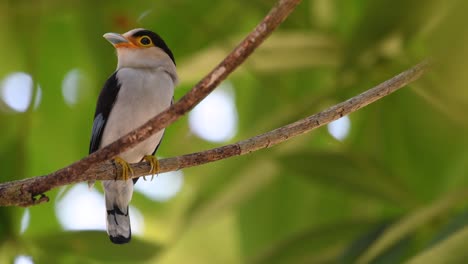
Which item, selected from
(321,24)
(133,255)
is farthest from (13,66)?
(321,24)

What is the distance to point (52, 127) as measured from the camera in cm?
275

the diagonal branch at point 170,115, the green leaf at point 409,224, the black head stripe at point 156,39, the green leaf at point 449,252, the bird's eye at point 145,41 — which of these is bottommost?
the diagonal branch at point 170,115

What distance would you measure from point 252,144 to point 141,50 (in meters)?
0.89

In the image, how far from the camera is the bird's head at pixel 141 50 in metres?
2.15

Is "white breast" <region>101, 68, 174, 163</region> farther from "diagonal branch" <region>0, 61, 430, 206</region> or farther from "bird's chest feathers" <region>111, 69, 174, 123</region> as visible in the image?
"diagonal branch" <region>0, 61, 430, 206</region>

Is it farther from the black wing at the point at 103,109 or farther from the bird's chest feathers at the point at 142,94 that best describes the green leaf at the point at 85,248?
the bird's chest feathers at the point at 142,94

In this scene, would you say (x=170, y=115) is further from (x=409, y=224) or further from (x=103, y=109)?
(x=409, y=224)

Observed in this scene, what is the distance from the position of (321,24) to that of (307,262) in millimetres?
788

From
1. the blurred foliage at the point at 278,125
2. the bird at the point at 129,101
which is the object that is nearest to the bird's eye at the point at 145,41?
the bird at the point at 129,101

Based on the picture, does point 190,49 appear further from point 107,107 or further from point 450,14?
point 450,14

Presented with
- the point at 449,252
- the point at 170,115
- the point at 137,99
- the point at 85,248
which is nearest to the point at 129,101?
the point at 137,99

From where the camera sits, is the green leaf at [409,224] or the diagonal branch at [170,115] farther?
the green leaf at [409,224]

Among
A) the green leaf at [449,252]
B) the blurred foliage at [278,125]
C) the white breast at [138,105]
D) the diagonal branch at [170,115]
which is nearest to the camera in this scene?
the diagonal branch at [170,115]

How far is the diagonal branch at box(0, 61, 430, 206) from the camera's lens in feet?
4.28
